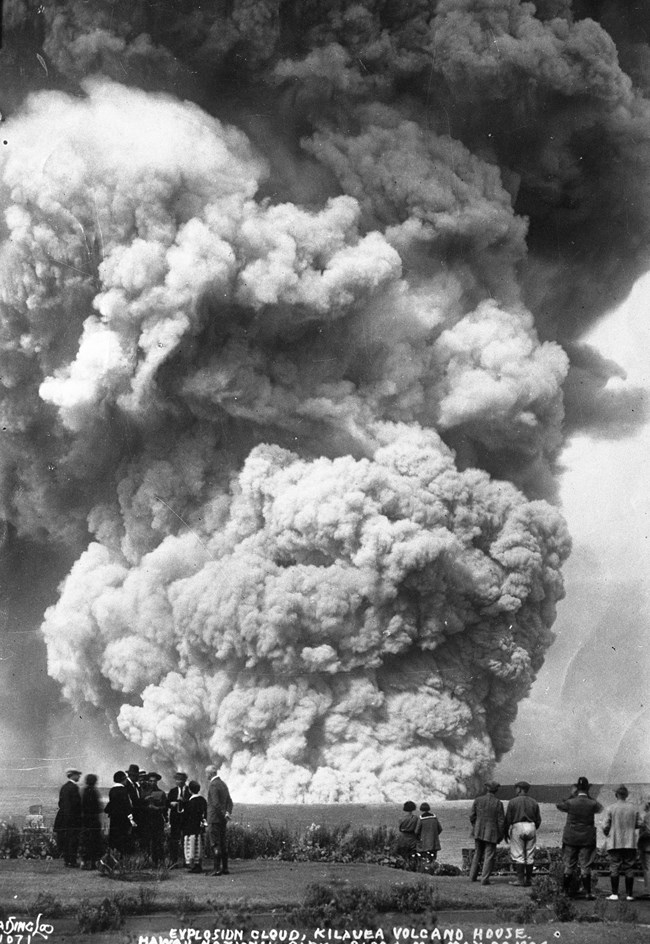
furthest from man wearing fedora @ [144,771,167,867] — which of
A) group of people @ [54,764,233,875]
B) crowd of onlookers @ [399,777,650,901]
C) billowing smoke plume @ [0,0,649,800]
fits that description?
billowing smoke plume @ [0,0,649,800]

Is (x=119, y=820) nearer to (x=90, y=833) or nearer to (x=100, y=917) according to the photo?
(x=90, y=833)

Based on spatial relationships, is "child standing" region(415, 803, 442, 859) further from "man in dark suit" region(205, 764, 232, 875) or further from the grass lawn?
"man in dark suit" region(205, 764, 232, 875)

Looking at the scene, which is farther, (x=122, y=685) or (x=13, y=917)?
(x=122, y=685)

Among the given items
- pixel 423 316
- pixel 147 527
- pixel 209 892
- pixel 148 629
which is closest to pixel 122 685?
pixel 148 629

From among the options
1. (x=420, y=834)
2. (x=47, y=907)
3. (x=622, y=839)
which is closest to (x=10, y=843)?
(x=47, y=907)

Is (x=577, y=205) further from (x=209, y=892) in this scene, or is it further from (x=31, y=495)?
(x=209, y=892)

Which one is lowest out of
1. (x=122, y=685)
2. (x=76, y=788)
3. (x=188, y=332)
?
(x=76, y=788)

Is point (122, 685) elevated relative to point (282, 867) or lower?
elevated
